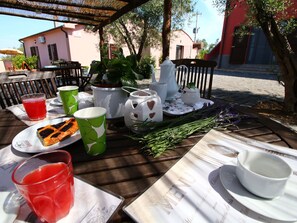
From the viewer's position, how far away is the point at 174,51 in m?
14.7

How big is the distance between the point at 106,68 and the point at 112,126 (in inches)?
11.5

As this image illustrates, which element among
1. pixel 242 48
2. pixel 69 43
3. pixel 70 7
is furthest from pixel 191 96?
pixel 242 48

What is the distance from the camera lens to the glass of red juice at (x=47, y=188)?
1.07 ft

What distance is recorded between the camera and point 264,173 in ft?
1.49

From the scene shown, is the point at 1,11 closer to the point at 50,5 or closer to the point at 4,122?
the point at 50,5

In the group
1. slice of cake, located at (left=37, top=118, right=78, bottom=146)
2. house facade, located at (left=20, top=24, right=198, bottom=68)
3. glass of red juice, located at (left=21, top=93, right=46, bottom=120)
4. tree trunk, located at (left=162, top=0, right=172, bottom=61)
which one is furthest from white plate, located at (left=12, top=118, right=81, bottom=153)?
house facade, located at (left=20, top=24, right=198, bottom=68)

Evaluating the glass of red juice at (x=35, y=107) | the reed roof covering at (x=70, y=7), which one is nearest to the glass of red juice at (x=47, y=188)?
the glass of red juice at (x=35, y=107)

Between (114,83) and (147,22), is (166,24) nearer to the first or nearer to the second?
(114,83)

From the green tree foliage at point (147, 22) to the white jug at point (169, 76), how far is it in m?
5.57

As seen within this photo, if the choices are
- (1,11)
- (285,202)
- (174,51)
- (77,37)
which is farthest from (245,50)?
(285,202)

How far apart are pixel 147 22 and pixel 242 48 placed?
579 cm

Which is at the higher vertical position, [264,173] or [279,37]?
[279,37]

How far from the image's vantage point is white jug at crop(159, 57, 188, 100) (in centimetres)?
104

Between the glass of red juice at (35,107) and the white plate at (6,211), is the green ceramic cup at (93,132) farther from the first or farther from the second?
the glass of red juice at (35,107)
